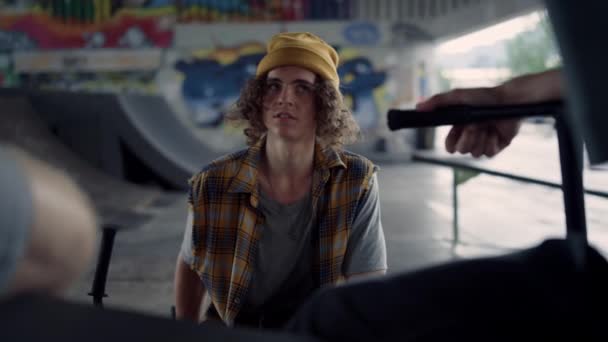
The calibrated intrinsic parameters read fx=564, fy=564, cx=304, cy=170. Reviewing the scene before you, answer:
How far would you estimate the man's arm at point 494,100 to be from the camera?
0.91 meters

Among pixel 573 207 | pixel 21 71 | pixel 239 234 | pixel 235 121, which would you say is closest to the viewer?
pixel 573 207

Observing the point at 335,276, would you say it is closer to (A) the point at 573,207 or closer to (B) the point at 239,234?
(B) the point at 239,234

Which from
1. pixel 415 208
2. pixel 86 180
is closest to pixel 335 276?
pixel 415 208

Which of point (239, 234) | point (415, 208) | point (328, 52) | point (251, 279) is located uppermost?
point (328, 52)

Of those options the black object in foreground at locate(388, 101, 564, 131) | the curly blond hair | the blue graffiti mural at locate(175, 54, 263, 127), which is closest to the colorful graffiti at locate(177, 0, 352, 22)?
the blue graffiti mural at locate(175, 54, 263, 127)

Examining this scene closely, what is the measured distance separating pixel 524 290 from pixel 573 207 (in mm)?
312

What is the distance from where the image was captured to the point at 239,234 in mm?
1735

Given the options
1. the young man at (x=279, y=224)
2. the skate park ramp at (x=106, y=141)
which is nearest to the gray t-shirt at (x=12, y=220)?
the young man at (x=279, y=224)

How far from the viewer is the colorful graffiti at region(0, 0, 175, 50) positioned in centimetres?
1459

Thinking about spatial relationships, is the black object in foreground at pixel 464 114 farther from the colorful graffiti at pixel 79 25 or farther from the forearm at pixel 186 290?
the colorful graffiti at pixel 79 25

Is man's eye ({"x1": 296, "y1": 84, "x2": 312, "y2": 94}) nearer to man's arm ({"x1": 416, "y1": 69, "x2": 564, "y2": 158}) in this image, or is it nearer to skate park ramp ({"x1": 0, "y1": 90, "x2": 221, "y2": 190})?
man's arm ({"x1": 416, "y1": 69, "x2": 564, "y2": 158})

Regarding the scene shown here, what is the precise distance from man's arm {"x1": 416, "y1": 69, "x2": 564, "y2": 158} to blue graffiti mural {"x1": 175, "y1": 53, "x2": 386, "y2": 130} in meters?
13.1

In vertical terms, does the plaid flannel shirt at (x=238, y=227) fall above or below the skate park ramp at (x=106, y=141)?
above

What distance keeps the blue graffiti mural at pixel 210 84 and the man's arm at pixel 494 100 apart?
13525 mm
